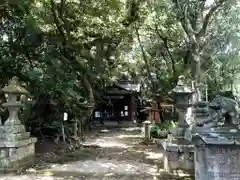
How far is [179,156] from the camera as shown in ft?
28.0

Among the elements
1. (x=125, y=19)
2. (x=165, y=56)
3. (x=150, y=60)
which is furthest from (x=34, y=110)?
(x=150, y=60)

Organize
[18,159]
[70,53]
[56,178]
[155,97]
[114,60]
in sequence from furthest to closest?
1. [114,60]
2. [155,97]
3. [70,53]
4. [18,159]
5. [56,178]

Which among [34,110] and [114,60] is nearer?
[34,110]

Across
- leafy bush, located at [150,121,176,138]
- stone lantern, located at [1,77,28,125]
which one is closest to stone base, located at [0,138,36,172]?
stone lantern, located at [1,77,28,125]

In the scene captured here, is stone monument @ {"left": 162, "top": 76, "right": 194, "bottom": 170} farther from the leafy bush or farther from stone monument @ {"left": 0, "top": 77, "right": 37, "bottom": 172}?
the leafy bush

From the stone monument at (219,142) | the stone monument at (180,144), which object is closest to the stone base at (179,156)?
the stone monument at (180,144)

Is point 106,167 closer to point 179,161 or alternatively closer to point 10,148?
point 179,161

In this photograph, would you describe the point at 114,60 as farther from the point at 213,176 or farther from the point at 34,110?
the point at 213,176

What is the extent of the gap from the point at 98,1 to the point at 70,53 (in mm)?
2972

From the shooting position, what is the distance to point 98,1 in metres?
13.9

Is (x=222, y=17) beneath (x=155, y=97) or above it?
above

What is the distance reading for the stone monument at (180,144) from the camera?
848 cm

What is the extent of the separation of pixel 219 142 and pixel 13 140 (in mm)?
6370

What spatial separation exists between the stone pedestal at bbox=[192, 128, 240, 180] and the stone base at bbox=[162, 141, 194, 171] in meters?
Answer: 2.87
